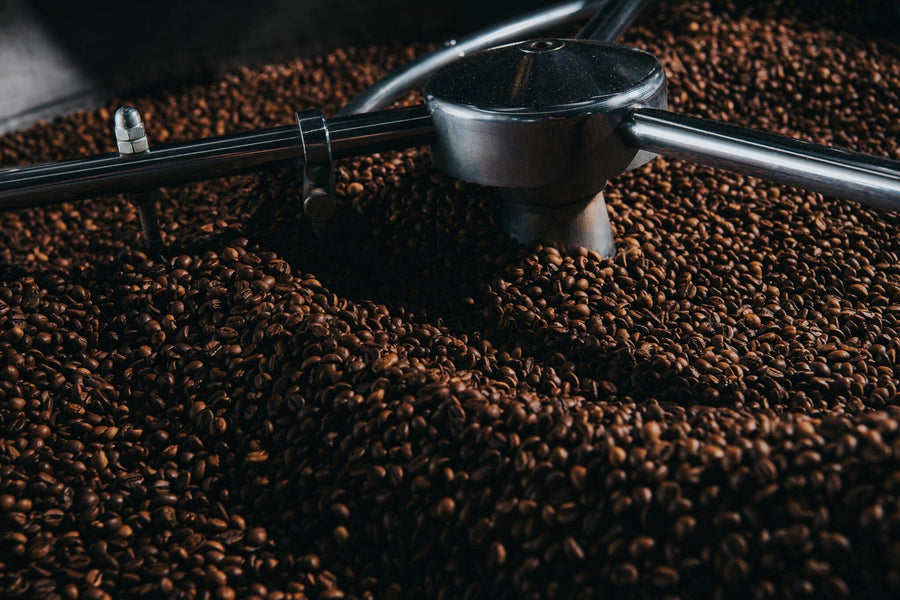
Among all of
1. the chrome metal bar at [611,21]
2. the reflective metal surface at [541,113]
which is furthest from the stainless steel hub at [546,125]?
the chrome metal bar at [611,21]

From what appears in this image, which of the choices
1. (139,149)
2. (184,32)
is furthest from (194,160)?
(184,32)

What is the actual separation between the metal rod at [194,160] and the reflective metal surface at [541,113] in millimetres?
75

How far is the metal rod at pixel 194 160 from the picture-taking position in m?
1.28

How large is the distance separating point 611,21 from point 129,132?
101cm

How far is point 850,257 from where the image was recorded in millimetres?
1465

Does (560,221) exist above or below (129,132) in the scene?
below

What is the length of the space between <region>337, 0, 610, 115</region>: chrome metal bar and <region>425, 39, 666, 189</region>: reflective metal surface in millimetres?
321

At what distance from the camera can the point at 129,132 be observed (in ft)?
4.21

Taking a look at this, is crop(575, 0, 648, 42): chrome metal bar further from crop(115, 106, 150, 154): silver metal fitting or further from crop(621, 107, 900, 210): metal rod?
crop(115, 106, 150, 154): silver metal fitting

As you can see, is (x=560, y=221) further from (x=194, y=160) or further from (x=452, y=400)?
(x=194, y=160)

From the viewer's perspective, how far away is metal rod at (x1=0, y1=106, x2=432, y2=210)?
1277 mm

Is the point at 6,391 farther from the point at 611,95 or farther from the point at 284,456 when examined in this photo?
the point at 611,95

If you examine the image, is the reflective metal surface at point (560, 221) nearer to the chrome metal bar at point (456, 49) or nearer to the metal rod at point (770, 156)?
the metal rod at point (770, 156)

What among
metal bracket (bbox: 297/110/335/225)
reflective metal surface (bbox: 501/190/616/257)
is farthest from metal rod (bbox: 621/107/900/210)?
metal bracket (bbox: 297/110/335/225)
